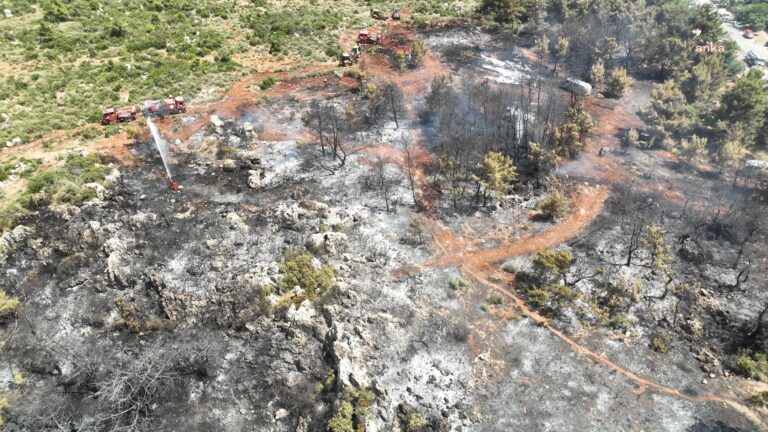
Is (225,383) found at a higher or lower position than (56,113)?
lower

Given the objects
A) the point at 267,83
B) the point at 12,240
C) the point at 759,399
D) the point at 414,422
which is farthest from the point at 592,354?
the point at 267,83

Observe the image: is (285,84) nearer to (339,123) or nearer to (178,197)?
(339,123)

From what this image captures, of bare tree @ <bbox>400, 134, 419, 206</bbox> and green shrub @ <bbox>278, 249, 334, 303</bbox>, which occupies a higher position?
bare tree @ <bbox>400, 134, 419, 206</bbox>

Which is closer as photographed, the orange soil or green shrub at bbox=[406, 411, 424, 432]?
green shrub at bbox=[406, 411, 424, 432]

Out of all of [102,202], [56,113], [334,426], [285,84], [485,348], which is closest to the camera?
[334,426]

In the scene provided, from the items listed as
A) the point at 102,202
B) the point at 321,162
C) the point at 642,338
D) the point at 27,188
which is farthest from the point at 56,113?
the point at 642,338

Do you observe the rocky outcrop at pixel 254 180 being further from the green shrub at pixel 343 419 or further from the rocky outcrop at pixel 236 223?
the green shrub at pixel 343 419

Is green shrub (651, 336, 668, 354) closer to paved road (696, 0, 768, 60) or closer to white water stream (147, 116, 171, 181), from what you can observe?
white water stream (147, 116, 171, 181)

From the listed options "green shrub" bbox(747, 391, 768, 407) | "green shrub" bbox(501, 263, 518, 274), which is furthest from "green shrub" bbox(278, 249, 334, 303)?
"green shrub" bbox(747, 391, 768, 407)

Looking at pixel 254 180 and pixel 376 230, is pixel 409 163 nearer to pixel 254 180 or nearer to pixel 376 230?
pixel 376 230

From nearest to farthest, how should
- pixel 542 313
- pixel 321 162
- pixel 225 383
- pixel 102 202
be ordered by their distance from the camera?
1. pixel 225 383
2. pixel 542 313
3. pixel 102 202
4. pixel 321 162
